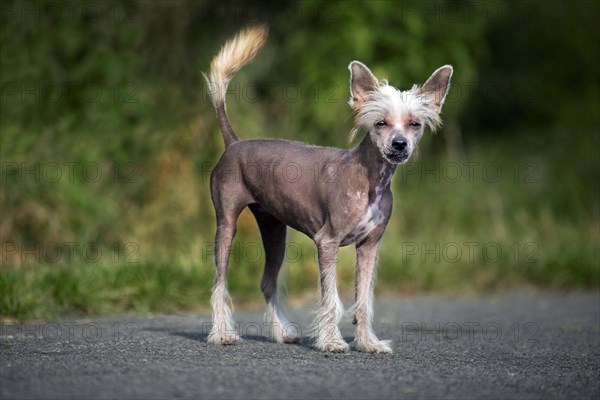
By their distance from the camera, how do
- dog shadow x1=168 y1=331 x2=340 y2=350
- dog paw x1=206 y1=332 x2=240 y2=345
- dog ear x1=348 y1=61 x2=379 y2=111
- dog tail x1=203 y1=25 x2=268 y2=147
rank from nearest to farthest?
1. dog ear x1=348 y1=61 x2=379 y2=111
2. dog paw x1=206 y1=332 x2=240 y2=345
3. dog shadow x1=168 y1=331 x2=340 y2=350
4. dog tail x1=203 y1=25 x2=268 y2=147

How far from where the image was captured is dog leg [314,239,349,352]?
7281 millimetres

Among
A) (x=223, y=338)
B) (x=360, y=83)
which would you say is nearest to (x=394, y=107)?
(x=360, y=83)

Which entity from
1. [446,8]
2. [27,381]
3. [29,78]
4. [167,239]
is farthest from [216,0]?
[27,381]

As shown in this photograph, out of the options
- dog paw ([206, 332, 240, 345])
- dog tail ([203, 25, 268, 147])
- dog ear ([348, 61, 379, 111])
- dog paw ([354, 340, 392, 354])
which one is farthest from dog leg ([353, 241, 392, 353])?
dog tail ([203, 25, 268, 147])

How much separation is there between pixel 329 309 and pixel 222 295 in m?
1.00

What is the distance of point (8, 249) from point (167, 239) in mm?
2125

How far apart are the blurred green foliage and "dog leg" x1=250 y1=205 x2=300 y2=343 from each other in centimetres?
148

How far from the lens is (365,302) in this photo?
7.50 metres

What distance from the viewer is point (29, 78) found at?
45.6 feet

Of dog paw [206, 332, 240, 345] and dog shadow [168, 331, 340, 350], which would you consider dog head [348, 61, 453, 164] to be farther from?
dog paw [206, 332, 240, 345]

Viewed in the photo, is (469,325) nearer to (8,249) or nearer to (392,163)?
(392,163)

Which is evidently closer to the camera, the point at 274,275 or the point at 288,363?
the point at 288,363

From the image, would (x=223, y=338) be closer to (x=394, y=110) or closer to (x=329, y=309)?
(x=329, y=309)

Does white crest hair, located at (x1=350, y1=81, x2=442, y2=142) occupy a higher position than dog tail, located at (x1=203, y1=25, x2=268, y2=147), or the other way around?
dog tail, located at (x1=203, y1=25, x2=268, y2=147)
